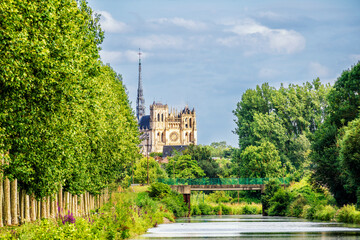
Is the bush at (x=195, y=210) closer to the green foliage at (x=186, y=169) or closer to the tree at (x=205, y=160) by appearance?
the green foliage at (x=186, y=169)

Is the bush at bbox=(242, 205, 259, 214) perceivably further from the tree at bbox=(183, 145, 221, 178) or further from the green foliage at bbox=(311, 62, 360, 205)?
the green foliage at bbox=(311, 62, 360, 205)

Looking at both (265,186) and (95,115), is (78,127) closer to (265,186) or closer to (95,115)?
(95,115)

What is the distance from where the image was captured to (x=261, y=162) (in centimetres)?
11931

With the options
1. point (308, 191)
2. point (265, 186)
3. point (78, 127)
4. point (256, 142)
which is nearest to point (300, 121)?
point (256, 142)

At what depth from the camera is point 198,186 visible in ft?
339

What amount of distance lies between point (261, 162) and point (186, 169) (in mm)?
28842

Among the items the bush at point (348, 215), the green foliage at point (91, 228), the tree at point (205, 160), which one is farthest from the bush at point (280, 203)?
the tree at point (205, 160)

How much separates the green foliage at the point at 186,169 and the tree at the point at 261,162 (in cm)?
2316

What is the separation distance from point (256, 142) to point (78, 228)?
100 meters

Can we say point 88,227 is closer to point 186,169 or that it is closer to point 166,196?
point 166,196

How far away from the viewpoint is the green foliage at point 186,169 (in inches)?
5661

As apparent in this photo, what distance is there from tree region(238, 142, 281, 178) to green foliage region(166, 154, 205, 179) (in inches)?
912

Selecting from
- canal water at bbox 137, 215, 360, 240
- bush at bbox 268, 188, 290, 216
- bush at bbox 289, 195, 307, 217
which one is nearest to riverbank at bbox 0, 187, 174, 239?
canal water at bbox 137, 215, 360, 240

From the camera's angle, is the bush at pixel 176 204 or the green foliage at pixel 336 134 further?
the bush at pixel 176 204
